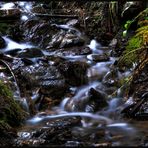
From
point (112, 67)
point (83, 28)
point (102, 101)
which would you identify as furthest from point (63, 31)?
point (102, 101)

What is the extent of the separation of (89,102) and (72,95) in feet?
1.78

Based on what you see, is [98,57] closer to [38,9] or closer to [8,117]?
[8,117]

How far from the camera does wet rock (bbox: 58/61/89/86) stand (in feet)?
19.0

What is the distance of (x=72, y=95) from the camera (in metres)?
5.39

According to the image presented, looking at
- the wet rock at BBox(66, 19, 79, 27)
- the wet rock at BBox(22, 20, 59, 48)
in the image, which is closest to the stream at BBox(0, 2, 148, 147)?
the wet rock at BBox(22, 20, 59, 48)

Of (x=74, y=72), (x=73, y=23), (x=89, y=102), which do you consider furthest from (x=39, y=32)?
(x=89, y=102)

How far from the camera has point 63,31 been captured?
8.31 metres

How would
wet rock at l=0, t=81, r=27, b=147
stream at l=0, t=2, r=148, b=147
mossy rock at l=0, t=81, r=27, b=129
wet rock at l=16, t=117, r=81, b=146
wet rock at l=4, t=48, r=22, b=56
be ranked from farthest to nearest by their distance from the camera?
wet rock at l=4, t=48, r=22, b=56 < mossy rock at l=0, t=81, r=27, b=129 < stream at l=0, t=2, r=148, b=147 < wet rock at l=0, t=81, r=27, b=147 < wet rock at l=16, t=117, r=81, b=146

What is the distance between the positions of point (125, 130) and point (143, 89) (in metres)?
0.83

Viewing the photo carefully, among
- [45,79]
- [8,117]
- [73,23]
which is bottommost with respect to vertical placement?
[45,79]

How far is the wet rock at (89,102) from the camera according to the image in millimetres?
4781

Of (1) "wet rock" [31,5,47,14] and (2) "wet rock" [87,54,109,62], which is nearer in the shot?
(2) "wet rock" [87,54,109,62]

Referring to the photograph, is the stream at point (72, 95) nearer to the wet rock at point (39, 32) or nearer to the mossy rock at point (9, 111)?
the mossy rock at point (9, 111)

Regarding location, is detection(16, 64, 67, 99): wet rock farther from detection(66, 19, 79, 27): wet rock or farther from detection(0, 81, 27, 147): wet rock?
detection(66, 19, 79, 27): wet rock
